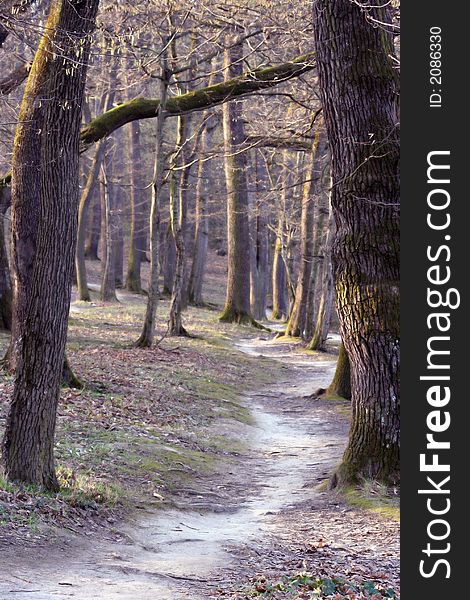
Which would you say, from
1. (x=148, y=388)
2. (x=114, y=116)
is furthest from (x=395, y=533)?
(x=114, y=116)

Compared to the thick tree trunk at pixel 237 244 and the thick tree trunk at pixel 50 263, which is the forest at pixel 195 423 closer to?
the thick tree trunk at pixel 50 263

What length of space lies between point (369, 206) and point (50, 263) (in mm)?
3563

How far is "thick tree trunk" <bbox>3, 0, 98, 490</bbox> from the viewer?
8008mm

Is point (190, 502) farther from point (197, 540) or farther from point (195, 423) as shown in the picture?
point (195, 423)

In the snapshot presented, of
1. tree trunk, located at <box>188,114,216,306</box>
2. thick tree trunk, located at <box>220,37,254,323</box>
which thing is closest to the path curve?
thick tree trunk, located at <box>220,37,254,323</box>

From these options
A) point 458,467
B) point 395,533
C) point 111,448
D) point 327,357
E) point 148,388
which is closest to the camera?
point 458,467

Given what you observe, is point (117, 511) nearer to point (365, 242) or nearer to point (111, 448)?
point (111, 448)

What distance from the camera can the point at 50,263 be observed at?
8.05m

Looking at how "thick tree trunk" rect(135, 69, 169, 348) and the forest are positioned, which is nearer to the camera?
the forest

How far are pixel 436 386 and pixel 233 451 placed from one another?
682 centimetres

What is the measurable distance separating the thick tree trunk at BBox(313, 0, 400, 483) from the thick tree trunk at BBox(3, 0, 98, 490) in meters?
2.91

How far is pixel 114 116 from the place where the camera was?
16.1 meters

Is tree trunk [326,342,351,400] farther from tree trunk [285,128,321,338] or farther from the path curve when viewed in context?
tree trunk [285,128,321,338]

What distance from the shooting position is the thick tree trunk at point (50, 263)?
315 inches
